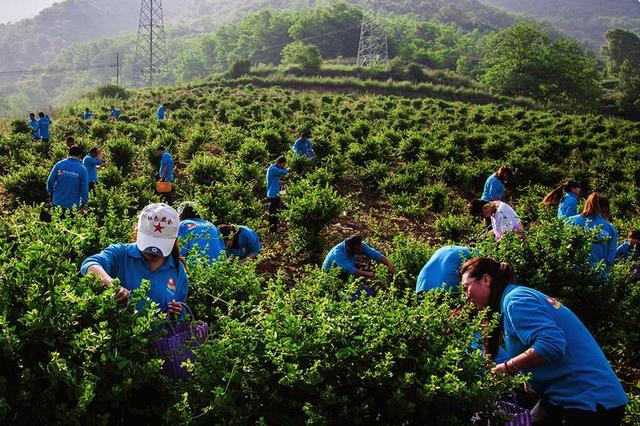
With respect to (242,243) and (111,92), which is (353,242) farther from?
(111,92)

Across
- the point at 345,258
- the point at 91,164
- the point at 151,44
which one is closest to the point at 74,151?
the point at 91,164

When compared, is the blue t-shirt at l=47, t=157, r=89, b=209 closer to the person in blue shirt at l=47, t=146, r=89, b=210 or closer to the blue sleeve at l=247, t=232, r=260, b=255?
the person in blue shirt at l=47, t=146, r=89, b=210

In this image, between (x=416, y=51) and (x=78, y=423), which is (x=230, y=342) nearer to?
(x=78, y=423)

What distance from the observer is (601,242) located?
18.5 ft

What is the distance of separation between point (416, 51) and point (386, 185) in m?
87.7

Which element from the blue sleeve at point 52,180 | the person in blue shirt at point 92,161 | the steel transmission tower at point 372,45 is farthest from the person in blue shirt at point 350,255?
the steel transmission tower at point 372,45

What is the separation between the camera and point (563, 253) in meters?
4.96

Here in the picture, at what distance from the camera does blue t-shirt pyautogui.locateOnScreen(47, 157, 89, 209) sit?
7.56m

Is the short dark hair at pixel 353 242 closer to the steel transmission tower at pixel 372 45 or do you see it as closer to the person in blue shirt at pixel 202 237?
the person in blue shirt at pixel 202 237

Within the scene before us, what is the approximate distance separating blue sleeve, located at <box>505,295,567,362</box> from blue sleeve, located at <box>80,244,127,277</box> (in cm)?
246

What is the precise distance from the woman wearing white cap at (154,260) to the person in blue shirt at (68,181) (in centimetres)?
461

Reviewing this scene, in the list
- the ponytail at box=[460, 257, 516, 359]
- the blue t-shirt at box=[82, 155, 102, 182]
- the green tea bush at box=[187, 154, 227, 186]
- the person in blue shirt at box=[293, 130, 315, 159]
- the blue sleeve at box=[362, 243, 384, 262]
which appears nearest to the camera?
the ponytail at box=[460, 257, 516, 359]

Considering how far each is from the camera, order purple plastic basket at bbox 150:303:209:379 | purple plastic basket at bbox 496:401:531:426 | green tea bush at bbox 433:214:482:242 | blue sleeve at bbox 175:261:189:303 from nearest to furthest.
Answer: purple plastic basket at bbox 496:401:531:426, purple plastic basket at bbox 150:303:209:379, blue sleeve at bbox 175:261:189:303, green tea bush at bbox 433:214:482:242

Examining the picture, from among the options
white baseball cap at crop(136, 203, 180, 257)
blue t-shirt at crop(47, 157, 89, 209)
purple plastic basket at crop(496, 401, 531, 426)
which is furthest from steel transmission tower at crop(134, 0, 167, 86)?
purple plastic basket at crop(496, 401, 531, 426)
